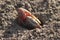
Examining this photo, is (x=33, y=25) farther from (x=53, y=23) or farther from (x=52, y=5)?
(x=52, y=5)

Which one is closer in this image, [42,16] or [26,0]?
[42,16]

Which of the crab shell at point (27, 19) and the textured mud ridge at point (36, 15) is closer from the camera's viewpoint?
the textured mud ridge at point (36, 15)

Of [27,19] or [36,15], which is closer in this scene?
[27,19]

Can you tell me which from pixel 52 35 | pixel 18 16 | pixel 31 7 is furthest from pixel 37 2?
pixel 52 35

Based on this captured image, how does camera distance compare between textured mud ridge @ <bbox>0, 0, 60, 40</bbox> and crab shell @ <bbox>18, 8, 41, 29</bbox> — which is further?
crab shell @ <bbox>18, 8, 41, 29</bbox>
